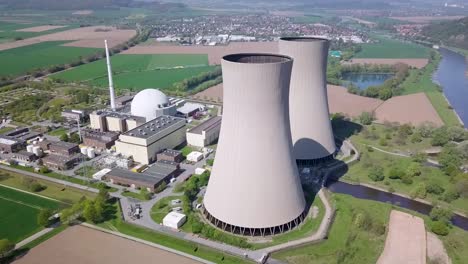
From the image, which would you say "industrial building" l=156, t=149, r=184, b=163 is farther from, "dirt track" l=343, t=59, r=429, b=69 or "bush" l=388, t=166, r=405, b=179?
"dirt track" l=343, t=59, r=429, b=69

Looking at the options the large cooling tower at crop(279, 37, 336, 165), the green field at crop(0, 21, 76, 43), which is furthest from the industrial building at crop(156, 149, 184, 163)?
the green field at crop(0, 21, 76, 43)

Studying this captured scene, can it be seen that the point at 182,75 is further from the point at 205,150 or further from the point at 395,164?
the point at 395,164

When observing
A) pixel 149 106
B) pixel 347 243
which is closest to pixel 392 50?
pixel 149 106

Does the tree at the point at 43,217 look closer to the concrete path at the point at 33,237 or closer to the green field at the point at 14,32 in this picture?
the concrete path at the point at 33,237

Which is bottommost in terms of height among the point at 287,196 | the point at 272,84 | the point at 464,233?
the point at 464,233

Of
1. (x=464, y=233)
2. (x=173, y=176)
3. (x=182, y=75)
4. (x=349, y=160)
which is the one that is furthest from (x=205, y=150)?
(x=182, y=75)

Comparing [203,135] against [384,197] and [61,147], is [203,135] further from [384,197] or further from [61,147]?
[384,197]
